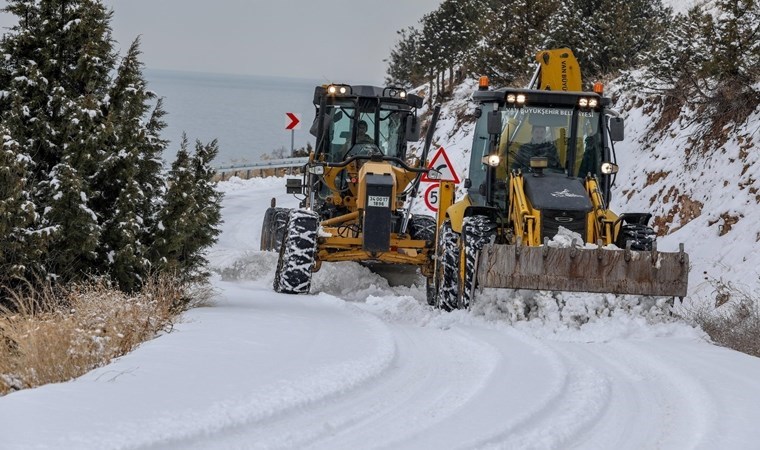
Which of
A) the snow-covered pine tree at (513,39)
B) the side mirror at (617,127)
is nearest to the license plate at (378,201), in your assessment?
the side mirror at (617,127)

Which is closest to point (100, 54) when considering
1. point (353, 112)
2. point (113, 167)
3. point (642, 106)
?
point (113, 167)

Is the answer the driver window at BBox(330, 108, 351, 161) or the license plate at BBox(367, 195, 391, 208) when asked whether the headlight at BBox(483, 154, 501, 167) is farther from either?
the driver window at BBox(330, 108, 351, 161)

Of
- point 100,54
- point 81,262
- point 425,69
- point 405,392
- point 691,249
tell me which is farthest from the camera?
point 425,69

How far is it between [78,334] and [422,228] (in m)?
7.41

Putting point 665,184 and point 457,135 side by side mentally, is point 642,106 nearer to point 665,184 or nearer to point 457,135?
point 665,184

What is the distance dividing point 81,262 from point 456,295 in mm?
4203

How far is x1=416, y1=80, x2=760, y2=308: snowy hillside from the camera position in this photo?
12031mm

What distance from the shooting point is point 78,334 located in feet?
22.8

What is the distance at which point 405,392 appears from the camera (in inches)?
241

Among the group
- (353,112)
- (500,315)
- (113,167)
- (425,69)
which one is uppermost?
(425,69)

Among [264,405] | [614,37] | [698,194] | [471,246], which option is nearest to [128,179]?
[471,246]

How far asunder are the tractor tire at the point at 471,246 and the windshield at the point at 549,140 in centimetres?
92

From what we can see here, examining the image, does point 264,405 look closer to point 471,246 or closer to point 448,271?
point 471,246

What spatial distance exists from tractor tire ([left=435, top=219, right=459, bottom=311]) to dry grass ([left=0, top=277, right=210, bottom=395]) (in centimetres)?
300
